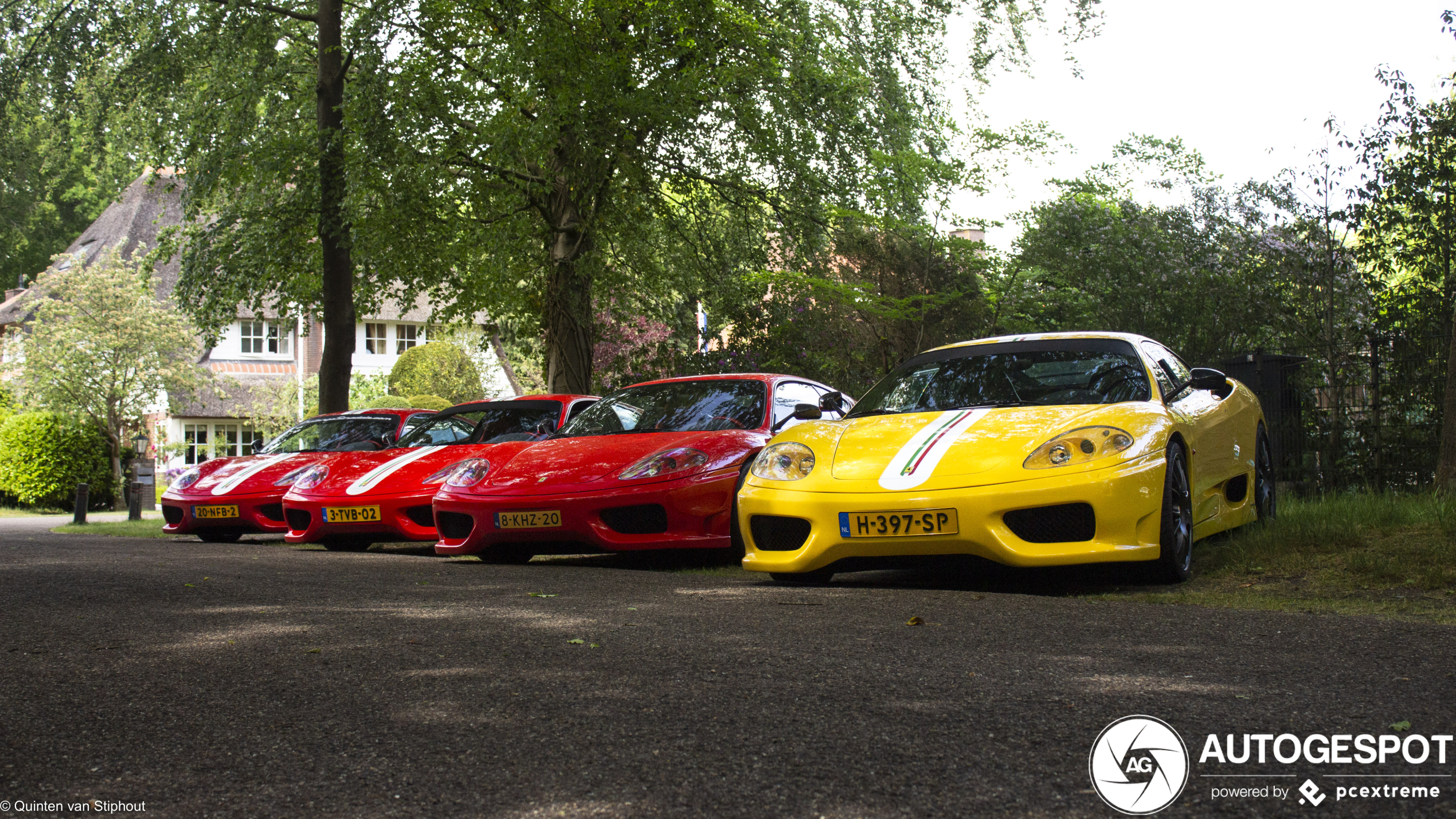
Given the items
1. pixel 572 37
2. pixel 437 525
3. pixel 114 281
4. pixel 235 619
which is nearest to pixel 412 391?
pixel 114 281

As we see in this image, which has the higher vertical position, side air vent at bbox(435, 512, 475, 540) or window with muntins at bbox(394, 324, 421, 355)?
window with muntins at bbox(394, 324, 421, 355)

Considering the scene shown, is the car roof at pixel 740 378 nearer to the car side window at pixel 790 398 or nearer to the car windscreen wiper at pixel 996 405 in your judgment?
the car side window at pixel 790 398

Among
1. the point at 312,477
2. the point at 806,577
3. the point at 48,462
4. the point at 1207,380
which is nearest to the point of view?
the point at 806,577

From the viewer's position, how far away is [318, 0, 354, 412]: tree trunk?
1614 cm

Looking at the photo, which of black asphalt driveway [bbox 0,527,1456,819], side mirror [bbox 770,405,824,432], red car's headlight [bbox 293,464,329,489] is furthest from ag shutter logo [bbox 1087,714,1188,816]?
red car's headlight [bbox 293,464,329,489]

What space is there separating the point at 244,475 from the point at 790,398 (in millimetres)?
6361

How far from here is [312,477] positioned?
441 inches

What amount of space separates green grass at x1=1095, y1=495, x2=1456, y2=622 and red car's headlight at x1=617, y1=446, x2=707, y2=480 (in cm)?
293

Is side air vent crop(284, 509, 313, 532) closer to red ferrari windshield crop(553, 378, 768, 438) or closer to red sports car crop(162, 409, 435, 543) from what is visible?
red sports car crop(162, 409, 435, 543)

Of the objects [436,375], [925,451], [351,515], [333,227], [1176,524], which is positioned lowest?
[351,515]

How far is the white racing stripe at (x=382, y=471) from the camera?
1034 centimetres

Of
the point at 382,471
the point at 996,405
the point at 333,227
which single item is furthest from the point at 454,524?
the point at 333,227

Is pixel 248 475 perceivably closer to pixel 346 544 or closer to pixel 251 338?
pixel 346 544

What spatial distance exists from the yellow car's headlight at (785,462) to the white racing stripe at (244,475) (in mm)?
7404
